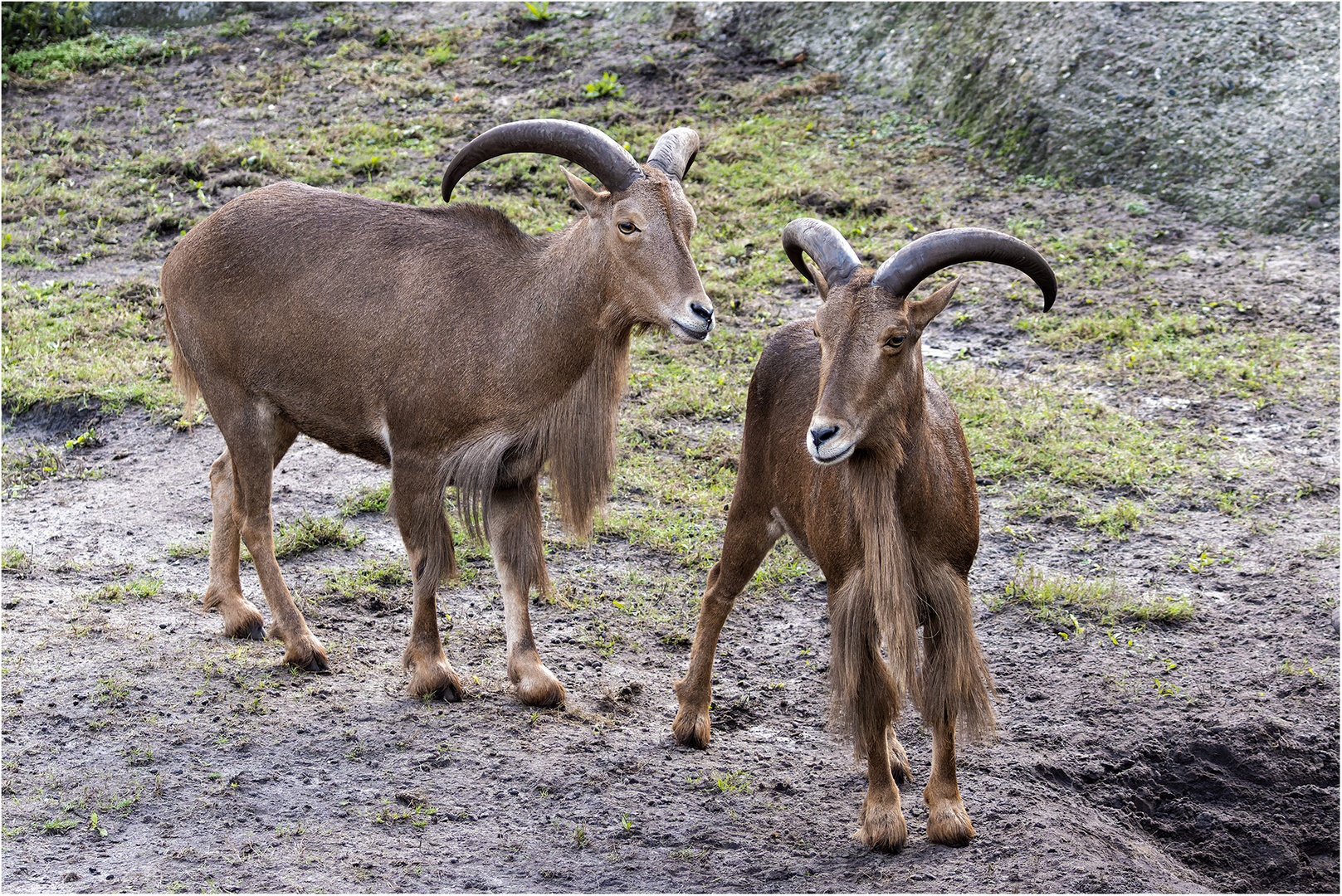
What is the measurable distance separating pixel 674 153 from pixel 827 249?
129cm

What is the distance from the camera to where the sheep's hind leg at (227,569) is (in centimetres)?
609

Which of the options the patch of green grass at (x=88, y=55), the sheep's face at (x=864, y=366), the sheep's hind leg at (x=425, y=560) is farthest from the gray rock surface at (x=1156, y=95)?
the patch of green grass at (x=88, y=55)

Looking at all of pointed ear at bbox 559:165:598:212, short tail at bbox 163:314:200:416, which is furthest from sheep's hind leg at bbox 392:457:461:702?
short tail at bbox 163:314:200:416

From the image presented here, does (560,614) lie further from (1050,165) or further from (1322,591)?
(1050,165)

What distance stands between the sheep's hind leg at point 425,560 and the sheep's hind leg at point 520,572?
0.81ft

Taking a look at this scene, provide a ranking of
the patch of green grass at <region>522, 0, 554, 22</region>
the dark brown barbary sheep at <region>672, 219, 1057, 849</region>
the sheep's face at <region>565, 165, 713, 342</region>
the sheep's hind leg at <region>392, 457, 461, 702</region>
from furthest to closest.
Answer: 1. the patch of green grass at <region>522, 0, 554, 22</region>
2. the sheep's hind leg at <region>392, 457, 461, 702</region>
3. the sheep's face at <region>565, 165, 713, 342</region>
4. the dark brown barbary sheep at <region>672, 219, 1057, 849</region>

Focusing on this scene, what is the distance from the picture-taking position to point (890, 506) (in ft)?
14.2

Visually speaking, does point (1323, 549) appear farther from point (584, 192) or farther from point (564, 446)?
point (584, 192)

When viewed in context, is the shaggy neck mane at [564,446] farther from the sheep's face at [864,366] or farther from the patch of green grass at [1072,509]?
the patch of green grass at [1072,509]

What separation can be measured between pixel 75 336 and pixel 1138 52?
9.80 metres

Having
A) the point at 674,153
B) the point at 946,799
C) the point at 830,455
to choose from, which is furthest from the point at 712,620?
the point at 674,153

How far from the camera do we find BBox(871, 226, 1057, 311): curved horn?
165 inches

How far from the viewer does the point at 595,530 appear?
7.21 meters

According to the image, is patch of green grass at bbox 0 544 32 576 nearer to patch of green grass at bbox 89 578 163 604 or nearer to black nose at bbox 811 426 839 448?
patch of green grass at bbox 89 578 163 604
